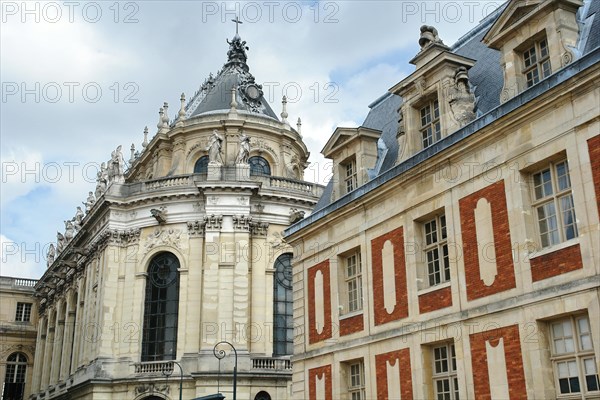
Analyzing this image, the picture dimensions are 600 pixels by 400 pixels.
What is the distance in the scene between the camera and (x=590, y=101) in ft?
43.7

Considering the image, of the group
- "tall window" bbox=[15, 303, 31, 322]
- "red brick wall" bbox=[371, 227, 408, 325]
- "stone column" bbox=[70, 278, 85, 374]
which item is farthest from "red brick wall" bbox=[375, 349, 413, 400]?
"tall window" bbox=[15, 303, 31, 322]

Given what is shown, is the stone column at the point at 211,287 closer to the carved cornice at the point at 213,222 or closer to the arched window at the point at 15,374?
the carved cornice at the point at 213,222

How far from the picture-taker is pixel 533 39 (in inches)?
600

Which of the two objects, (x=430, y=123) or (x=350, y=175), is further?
(x=350, y=175)

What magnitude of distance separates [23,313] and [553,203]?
6078 cm

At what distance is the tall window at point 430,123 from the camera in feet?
59.2

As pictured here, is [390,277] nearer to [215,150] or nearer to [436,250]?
[436,250]

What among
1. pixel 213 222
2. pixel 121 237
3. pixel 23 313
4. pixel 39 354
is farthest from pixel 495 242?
pixel 23 313

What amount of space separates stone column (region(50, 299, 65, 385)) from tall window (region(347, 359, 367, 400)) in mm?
35865

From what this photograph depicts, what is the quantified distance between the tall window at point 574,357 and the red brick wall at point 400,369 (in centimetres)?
421

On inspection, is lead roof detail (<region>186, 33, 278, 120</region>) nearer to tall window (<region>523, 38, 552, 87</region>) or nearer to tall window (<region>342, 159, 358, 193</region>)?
tall window (<region>342, 159, 358, 193</region>)

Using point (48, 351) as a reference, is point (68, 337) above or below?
above

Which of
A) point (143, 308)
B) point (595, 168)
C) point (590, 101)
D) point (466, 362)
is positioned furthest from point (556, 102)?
point (143, 308)

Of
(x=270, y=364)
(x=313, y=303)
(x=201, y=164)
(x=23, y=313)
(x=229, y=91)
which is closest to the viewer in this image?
(x=313, y=303)
